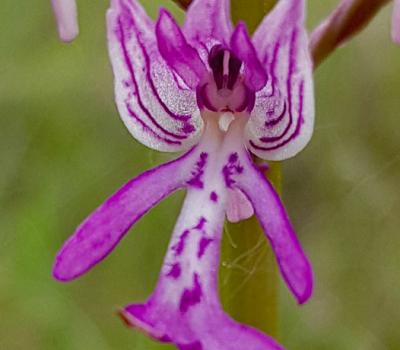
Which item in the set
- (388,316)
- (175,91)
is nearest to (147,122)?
(175,91)

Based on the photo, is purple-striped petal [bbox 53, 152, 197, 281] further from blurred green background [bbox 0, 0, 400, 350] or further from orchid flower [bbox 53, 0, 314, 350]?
blurred green background [bbox 0, 0, 400, 350]

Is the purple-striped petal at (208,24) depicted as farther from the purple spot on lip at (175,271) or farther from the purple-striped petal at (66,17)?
the purple spot on lip at (175,271)

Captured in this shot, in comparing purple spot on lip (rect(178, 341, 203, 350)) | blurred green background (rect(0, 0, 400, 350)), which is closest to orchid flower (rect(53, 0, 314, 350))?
purple spot on lip (rect(178, 341, 203, 350))

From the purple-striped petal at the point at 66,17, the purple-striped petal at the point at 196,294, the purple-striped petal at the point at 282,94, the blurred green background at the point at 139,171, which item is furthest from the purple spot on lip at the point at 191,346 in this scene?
the blurred green background at the point at 139,171

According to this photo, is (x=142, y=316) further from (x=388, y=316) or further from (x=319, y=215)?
(x=319, y=215)

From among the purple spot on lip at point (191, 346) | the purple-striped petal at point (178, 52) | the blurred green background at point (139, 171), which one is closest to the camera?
the purple spot on lip at point (191, 346)
